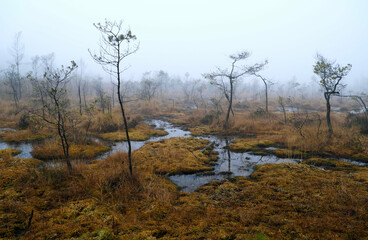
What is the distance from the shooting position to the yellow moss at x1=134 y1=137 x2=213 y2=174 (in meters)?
6.71

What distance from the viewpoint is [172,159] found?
7602 millimetres

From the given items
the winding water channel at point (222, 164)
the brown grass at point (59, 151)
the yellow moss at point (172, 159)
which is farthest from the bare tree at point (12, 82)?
the yellow moss at point (172, 159)

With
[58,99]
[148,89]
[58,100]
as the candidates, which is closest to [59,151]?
[58,100]

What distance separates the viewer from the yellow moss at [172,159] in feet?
22.0

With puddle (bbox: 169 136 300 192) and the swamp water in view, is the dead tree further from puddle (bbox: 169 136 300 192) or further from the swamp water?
puddle (bbox: 169 136 300 192)

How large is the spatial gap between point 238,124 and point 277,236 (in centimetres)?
1195

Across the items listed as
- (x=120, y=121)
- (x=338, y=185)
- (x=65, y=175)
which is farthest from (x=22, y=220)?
(x=120, y=121)

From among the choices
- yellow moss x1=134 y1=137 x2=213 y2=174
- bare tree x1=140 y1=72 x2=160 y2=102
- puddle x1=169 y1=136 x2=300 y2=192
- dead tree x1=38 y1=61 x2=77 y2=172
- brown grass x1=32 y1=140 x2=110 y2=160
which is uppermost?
bare tree x1=140 y1=72 x2=160 y2=102

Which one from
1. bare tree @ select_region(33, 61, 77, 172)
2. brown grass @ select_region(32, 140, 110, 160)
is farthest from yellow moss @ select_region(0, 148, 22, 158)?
bare tree @ select_region(33, 61, 77, 172)

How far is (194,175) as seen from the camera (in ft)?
20.8

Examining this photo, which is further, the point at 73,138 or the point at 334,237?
the point at 73,138

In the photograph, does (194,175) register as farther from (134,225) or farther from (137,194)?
(134,225)

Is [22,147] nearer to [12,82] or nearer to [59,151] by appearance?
[59,151]

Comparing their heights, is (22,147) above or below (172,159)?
above
